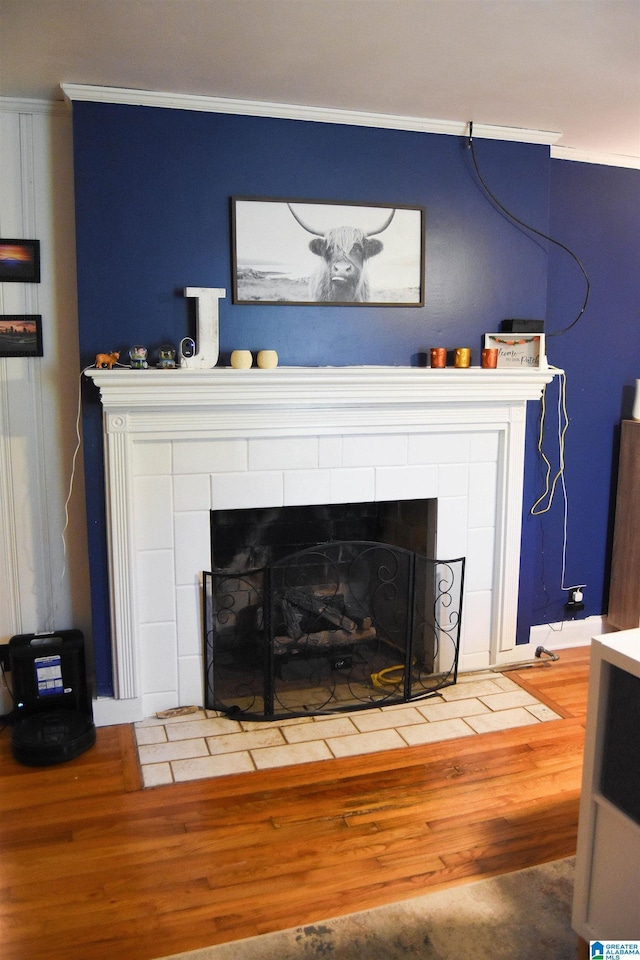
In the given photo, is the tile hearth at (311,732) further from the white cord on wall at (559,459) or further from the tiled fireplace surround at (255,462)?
the white cord on wall at (559,459)

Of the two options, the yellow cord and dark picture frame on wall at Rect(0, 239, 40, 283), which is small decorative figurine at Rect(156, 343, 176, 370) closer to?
dark picture frame on wall at Rect(0, 239, 40, 283)

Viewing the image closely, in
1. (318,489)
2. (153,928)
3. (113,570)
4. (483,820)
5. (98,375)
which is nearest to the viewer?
(153,928)

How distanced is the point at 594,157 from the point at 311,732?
3.01m

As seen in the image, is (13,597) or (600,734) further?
(13,597)

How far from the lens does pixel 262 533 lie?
11.0 feet

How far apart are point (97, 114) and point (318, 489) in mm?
1680

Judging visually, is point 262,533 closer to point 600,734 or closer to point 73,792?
point 73,792

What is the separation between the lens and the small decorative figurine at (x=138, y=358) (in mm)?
2889

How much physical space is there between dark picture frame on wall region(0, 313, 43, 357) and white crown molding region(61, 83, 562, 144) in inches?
33.1

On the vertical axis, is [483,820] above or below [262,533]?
below

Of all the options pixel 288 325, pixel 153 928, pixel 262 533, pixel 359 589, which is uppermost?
pixel 288 325

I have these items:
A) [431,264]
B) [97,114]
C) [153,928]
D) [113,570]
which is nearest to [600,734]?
[153,928]

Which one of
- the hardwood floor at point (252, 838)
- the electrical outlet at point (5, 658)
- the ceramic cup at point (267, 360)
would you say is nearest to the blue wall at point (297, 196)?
the ceramic cup at point (267, 360)

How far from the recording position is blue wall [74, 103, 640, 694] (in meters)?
2.94
